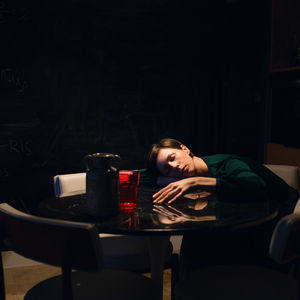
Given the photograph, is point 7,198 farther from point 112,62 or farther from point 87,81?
point 112,62

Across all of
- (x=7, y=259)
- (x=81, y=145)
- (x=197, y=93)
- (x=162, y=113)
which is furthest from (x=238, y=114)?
(x=7, y=259)

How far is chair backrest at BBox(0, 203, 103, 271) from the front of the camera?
109 centimetres

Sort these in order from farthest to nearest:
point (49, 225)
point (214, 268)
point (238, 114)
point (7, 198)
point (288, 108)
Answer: point (238, 114) < point (288, 108) < point (7, 198) < point (214, 268) < point (49, 225)

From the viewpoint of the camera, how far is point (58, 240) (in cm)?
112

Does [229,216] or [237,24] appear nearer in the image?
[229,216]

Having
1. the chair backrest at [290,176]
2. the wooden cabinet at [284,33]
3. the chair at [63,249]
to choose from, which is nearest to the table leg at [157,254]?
the chair at [63,249]

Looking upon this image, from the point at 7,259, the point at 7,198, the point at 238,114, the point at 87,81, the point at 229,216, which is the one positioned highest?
the point at 87,81

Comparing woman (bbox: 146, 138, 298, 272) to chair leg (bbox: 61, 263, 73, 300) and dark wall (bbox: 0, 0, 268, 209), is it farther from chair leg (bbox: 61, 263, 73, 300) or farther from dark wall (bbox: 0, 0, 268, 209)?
dark wall (bbox: 0, 0, 268, 209)

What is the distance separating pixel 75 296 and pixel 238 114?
2.21 m

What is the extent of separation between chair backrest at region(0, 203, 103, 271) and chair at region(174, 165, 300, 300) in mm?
425

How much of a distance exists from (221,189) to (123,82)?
149 cm

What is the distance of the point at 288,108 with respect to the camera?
2934 mm

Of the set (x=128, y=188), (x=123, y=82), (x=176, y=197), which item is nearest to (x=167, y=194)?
(x=176, y=197)

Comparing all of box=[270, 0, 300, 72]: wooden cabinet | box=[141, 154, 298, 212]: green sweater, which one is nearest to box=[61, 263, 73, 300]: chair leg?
box=[141, 154, 298, 212]: green sweater
